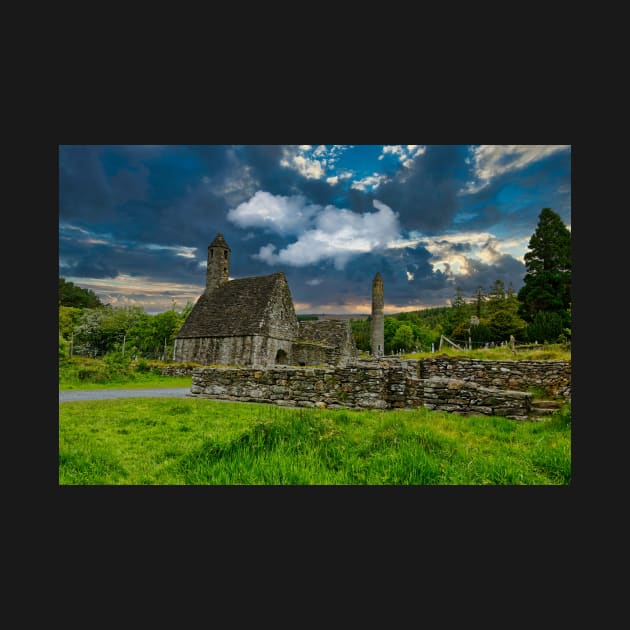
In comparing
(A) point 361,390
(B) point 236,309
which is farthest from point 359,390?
(B) point 236,309

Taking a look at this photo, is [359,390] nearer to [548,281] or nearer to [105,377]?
[105,377]

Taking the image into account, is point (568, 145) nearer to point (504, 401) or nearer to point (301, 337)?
point (504, 401)

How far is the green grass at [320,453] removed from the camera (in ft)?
12.3

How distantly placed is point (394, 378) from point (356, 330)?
1730 inches

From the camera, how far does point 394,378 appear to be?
7.83m

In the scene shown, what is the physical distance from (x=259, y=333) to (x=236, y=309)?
3.40m

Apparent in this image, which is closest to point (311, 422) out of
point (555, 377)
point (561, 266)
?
point (555, 377)

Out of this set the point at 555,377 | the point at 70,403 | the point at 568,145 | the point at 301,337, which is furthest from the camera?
the point at 301,337

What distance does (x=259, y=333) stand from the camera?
18688 millimetres

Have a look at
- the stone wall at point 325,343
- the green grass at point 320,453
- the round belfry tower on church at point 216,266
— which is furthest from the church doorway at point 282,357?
the green grass at point 320,453

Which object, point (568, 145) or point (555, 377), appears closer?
point (568, 145)

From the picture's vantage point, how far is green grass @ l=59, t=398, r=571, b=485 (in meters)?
3.75

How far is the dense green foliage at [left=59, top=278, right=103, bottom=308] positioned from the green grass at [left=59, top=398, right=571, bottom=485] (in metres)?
1.95

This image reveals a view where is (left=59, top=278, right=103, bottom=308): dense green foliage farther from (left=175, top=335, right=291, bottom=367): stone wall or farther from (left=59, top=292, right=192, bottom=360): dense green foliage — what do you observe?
(left=175, top=335, right=291, bottom=367): stone wall
